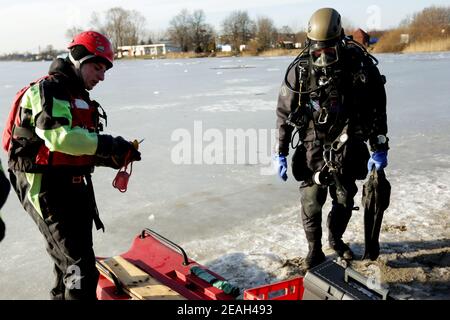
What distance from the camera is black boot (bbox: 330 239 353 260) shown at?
10.1ft

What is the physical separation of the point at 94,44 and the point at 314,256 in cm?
199

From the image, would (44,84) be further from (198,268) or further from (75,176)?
(198,268)

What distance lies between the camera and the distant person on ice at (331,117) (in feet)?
9.02

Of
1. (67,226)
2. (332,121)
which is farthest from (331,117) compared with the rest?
(67,226)

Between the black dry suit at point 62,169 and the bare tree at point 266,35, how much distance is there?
1687 inches

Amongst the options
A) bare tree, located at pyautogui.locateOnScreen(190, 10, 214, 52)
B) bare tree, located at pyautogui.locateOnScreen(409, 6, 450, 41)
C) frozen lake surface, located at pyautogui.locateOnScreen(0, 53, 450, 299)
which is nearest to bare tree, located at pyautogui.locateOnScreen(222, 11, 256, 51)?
bare tree, located at pyautogui.locateOnScreen(190, 10, 214, 52)

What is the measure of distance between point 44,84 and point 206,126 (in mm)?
5181

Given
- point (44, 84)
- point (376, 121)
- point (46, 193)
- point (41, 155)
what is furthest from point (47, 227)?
point (376, 121)

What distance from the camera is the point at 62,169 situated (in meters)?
2.15

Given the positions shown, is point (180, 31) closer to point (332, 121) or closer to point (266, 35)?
point (266, 35)

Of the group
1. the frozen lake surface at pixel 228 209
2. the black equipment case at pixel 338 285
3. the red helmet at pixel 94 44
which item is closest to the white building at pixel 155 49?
the frozen lake surface at pixel 228 209

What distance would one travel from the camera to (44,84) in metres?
2.00

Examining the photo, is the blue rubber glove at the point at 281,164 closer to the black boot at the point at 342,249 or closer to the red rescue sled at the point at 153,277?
the black boot at the point at 342,249
